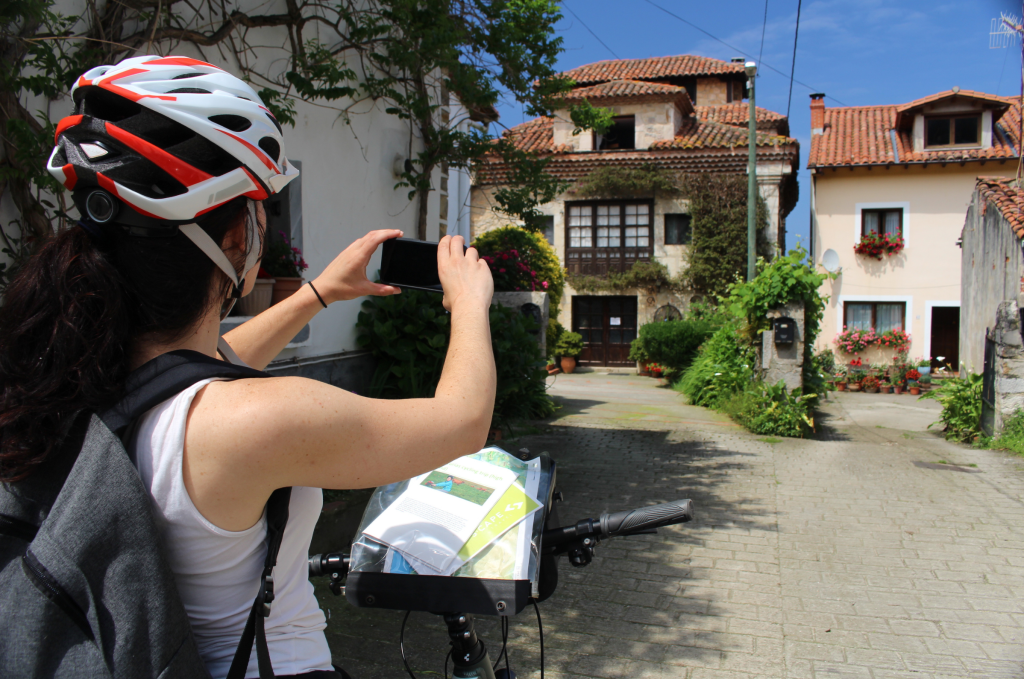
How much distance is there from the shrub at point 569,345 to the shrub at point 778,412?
432 inches

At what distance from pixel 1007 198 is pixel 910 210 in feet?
35.0

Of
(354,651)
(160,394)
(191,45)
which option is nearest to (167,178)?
(160,394)

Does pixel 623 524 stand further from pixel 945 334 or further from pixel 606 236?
pixel 945 334

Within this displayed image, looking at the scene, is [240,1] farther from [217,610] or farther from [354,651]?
[217,610]

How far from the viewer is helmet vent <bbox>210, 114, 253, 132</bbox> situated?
114cm

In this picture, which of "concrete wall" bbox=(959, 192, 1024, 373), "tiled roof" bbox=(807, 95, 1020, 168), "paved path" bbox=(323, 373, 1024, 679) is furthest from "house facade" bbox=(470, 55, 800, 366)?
"paved path" bbox=(323, 373, 1024, 679)

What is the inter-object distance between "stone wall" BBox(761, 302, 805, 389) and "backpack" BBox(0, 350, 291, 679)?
9.11 m

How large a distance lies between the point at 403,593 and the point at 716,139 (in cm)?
2042

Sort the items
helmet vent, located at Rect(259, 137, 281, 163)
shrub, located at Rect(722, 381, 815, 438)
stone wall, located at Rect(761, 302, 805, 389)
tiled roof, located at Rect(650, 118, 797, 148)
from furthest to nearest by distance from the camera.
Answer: tiled roof, located at Rect(650, 118, 797, 148)
stone wall, located at Rect(761, 302, 805, 389)
shrub, located at Rect(722, 381, 815, 438)
helmet vent, located at Rect(259, 137, 281, 163)

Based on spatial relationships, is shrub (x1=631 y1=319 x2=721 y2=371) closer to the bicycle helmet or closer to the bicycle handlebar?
the bicycle handlebar

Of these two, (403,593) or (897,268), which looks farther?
(897,268)

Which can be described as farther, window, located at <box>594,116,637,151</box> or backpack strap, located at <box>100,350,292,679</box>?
window, located at <box>594,116,637,151</box>

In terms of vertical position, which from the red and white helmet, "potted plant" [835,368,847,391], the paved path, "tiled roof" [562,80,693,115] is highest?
"tiled roof" [562,80,693,115]

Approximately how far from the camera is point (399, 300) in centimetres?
657
